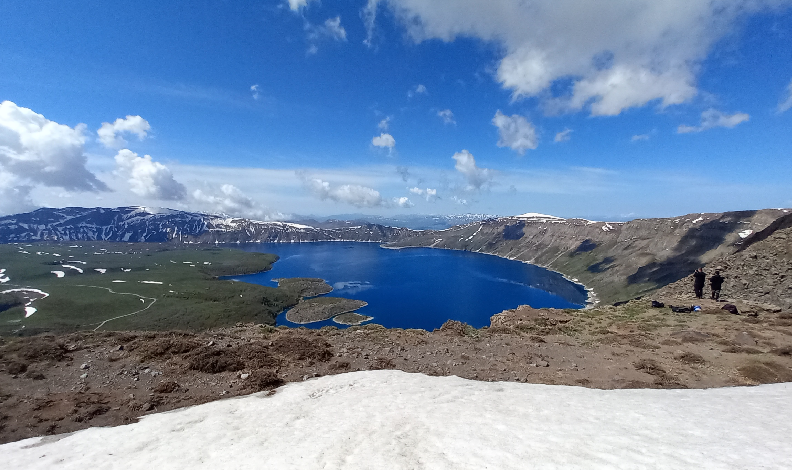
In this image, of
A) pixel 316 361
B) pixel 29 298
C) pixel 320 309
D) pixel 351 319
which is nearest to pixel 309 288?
pixel 320 309

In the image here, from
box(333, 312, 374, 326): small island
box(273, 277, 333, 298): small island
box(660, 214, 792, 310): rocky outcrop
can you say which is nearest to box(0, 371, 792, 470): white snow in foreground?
box(660, 214, 792, 310): rocky outcrop

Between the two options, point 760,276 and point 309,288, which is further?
point 309,288

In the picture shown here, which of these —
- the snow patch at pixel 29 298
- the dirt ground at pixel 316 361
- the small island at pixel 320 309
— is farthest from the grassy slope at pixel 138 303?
the dirt ground at pixel 316 361

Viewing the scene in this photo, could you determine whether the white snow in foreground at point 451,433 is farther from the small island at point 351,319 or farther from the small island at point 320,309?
the small island at point 320,309

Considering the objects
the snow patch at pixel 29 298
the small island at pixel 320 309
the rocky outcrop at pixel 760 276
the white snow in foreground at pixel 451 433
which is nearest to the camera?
the white snow in foreground at pixel 451 433

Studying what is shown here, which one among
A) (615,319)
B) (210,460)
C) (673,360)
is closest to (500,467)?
(210,460)

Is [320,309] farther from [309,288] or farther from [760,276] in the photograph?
[760,276]
